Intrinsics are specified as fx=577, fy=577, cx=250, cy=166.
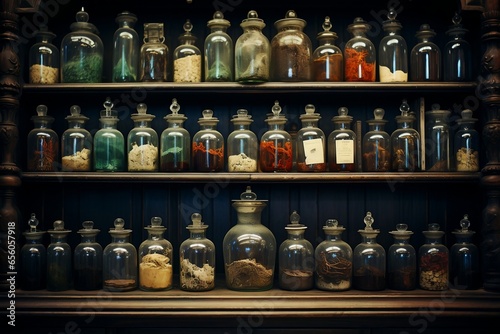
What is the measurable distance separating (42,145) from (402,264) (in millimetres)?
1691

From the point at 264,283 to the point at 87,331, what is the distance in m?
0.76

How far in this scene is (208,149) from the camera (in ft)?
8.50

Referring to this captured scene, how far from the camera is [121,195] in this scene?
2.89 m

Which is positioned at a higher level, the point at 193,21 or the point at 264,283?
the point at 193,21

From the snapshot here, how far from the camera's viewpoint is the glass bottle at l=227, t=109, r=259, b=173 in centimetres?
257

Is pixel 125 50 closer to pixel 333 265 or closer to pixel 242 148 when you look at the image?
pixel 242 148

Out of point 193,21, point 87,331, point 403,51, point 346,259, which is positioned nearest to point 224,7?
point 193,21

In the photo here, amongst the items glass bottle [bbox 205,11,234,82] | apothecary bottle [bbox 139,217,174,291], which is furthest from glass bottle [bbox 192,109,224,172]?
apothecary bottle [bbox 139,217,174,291]

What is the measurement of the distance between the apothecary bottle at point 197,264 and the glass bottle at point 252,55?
0.66 metres

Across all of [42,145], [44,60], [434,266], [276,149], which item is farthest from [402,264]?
[44,60]

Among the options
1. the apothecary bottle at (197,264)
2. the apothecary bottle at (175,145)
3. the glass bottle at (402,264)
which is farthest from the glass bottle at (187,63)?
the glass bottle at (402,264)

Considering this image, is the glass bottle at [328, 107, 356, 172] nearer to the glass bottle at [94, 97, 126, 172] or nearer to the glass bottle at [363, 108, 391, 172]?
the glass bottle at [363, 108, 391, 172]

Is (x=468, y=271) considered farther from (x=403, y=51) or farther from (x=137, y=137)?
(x=137, y=137)

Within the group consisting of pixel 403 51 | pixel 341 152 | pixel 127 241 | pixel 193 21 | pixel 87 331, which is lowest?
pixel 87 331
